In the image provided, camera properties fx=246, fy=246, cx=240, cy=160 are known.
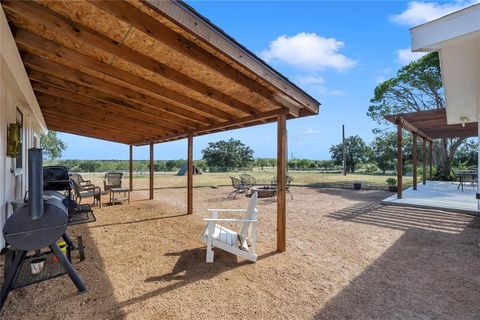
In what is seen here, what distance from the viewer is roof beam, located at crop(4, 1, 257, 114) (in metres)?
2.11

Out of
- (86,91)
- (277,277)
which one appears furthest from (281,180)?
(86,91)

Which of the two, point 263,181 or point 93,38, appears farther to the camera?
point 263,181

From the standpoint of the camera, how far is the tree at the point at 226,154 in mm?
32000

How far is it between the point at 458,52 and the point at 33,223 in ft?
22.4

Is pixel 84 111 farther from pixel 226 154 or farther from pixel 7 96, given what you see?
pixel 226 154

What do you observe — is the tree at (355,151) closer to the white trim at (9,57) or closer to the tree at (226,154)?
the tree at (226,154)

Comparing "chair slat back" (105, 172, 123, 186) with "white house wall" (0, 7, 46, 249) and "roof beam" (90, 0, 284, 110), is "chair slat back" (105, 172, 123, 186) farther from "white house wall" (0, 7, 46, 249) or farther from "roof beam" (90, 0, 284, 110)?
"roof beam" (90, 0, 284, 110)

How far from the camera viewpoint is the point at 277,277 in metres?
2.98

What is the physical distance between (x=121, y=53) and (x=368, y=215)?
6.39 meters

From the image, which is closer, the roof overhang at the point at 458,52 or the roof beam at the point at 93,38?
the roof beam at the point at 93,38

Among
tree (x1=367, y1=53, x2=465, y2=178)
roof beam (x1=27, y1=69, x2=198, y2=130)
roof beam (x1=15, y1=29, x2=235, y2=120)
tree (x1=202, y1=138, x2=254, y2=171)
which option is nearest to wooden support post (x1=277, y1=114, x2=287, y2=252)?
roof beam (x1=15, y1=29, x2=235, y2=120)

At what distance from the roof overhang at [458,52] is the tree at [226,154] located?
84.5ft

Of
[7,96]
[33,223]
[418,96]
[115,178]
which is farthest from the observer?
[418,96]

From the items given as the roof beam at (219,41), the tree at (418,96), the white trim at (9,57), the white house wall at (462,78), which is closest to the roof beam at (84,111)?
the white trim at (9,57)
